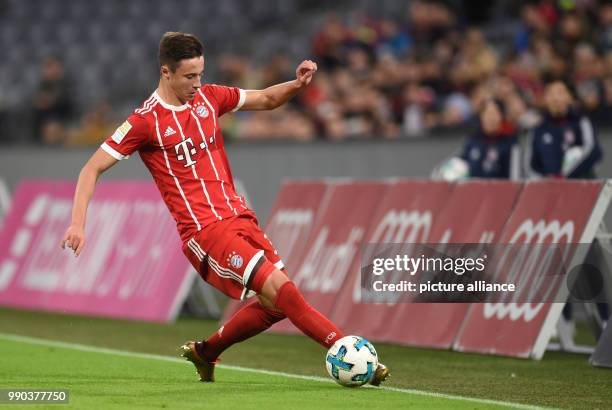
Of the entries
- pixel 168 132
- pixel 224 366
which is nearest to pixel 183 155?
pixel 168 132

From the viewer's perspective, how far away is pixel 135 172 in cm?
2111

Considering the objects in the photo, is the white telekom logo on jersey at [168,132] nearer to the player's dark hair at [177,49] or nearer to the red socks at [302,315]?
the player's dark hair at [177,49]

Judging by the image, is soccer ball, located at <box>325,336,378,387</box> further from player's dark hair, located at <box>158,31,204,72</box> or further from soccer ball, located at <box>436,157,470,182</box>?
soccer ball, located at <box>436,157,470,182</box>

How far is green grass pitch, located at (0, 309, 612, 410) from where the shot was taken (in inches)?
333

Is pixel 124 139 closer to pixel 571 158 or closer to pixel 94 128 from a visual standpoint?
pixel 571 158

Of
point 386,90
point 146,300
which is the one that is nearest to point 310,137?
point 386,90

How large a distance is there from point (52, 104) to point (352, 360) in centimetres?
1653

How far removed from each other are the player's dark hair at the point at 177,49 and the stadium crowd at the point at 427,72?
6.78 meters

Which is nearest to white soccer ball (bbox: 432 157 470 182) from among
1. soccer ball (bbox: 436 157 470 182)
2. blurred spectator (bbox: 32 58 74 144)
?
soccer ball (bbox: 436 157 470 182)

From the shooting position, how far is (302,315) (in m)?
8.63

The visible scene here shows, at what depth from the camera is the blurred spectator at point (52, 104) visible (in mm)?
24000

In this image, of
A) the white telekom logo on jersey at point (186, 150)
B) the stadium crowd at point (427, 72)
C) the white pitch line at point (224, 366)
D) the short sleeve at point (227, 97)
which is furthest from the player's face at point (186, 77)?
the stadium crowd at point (427, 72)

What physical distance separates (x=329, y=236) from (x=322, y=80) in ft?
22.6

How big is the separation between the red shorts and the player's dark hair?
1043mm
